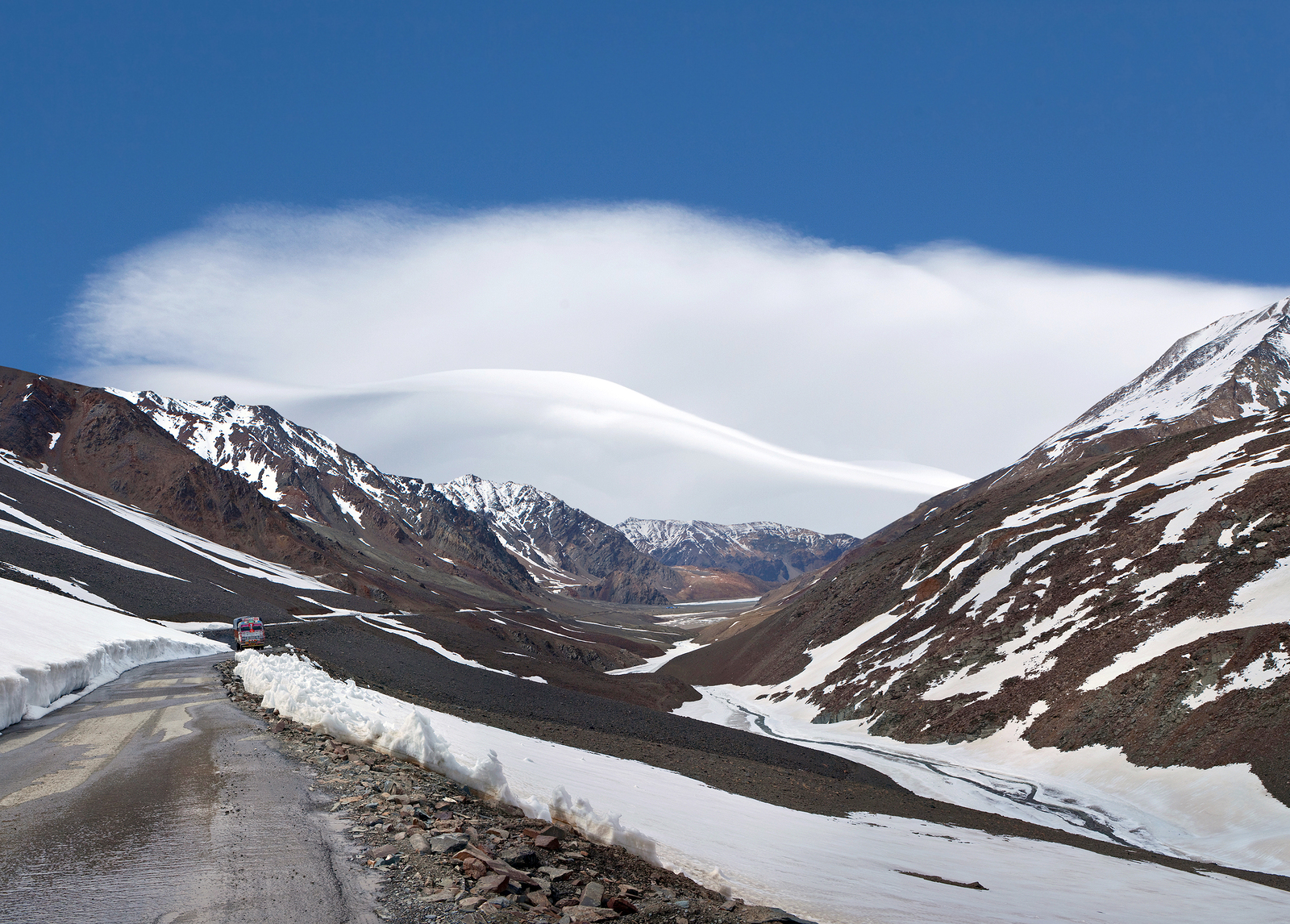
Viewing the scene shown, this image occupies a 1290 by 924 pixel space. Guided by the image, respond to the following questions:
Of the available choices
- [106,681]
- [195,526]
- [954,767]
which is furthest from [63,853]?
[195,526]

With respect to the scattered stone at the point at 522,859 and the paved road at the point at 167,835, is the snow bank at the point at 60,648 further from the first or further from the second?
the scattered stone at the point at 522,859

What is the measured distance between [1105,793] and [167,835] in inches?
1322

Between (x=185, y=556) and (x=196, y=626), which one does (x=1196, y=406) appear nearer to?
(x=196, y=626)

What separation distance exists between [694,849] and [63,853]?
5.77 m

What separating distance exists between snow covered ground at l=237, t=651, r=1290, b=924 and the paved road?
191 cm

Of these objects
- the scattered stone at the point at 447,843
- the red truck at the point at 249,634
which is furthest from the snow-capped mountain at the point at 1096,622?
the red truck at the point at 249,634

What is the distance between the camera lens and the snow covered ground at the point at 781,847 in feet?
25.1

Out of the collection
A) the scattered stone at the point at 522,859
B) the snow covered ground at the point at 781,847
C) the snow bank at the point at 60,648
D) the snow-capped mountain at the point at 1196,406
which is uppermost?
the snow-capped mountain at the point at 1196,406

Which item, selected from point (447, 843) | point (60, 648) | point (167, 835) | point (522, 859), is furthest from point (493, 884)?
point (60, 648)

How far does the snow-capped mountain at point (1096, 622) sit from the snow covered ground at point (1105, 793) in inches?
30.1

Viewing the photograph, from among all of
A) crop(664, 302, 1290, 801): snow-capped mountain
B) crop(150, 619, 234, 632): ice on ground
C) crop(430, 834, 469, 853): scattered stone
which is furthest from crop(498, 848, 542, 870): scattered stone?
crop(150, 619, 234, 632): ice on ground

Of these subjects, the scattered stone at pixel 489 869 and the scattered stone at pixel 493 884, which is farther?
the scattered stone at pixel 493 884

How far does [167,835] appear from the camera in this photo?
697cm

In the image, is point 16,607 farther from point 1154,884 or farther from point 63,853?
point 1154,884
